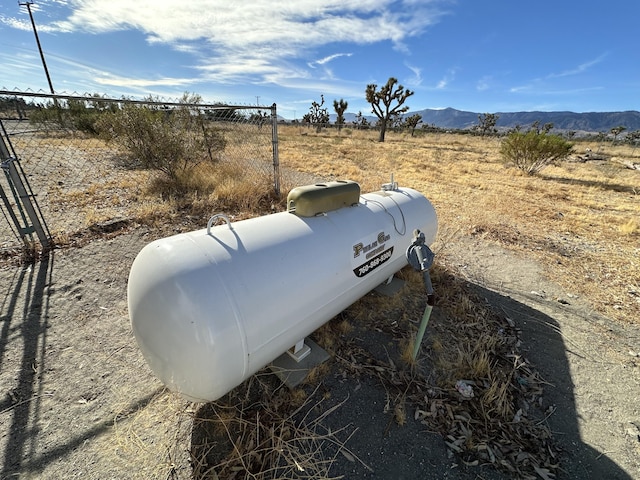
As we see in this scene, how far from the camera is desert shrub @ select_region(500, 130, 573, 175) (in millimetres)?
12406

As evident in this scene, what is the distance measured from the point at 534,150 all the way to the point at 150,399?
16398 mm

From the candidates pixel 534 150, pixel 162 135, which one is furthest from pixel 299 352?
pixel 534 150

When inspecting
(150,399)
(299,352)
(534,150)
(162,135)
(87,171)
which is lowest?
(150,399)

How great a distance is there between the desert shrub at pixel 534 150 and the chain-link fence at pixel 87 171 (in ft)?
39.2

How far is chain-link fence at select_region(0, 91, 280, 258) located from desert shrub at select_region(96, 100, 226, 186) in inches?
1.7

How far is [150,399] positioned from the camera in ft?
8.19

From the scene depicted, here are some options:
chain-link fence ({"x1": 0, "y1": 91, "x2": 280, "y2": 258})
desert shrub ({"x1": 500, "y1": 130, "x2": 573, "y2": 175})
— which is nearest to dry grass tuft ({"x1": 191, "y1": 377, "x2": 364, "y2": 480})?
chain-link fence ({"x1": 0, "y1": 91, "x2": 280, "y2": 258})

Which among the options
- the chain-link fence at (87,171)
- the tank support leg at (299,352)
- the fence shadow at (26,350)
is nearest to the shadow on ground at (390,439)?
the tank support leg at (299,352)

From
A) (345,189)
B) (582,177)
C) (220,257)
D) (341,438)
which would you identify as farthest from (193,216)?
(582,177)

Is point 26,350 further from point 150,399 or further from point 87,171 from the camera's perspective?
point 87,171

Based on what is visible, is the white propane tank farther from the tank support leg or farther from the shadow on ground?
the shadow on ground

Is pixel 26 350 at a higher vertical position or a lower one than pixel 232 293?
lower

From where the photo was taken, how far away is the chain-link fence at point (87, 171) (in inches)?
177

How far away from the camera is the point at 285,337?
2.24m
